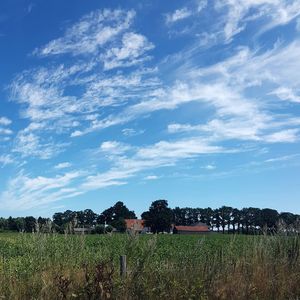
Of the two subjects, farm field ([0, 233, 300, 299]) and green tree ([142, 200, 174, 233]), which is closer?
farm field ([0, 233, 300, 299])

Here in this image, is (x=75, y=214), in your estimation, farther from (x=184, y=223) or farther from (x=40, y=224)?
(x=184, y=223)

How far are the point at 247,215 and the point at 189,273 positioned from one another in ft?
480

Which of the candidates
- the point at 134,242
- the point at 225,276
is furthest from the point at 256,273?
the point at 134,242

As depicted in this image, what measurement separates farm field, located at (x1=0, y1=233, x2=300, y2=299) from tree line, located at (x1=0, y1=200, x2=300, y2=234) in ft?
1.24

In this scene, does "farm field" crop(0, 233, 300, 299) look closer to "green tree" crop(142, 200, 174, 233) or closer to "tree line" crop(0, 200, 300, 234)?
"tree line" crop(0, 200, 300, 234)

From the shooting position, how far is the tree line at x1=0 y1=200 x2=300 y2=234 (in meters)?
8.95

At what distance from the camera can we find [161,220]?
4715 inches

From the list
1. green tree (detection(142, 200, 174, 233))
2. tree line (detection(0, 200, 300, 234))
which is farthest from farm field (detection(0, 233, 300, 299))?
green tree (detection(142, 200, 174, 233))

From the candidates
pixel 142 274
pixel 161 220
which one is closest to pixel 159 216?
pixel 161 220

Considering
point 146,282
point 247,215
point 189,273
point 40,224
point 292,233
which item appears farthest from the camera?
point 247,215

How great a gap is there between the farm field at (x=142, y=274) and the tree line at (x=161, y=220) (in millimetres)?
377

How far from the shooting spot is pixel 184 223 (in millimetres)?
166875

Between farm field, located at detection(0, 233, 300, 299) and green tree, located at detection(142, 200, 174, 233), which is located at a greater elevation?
green tree, located at detection(142, 200, 174, 233)

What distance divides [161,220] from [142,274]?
113 meters
